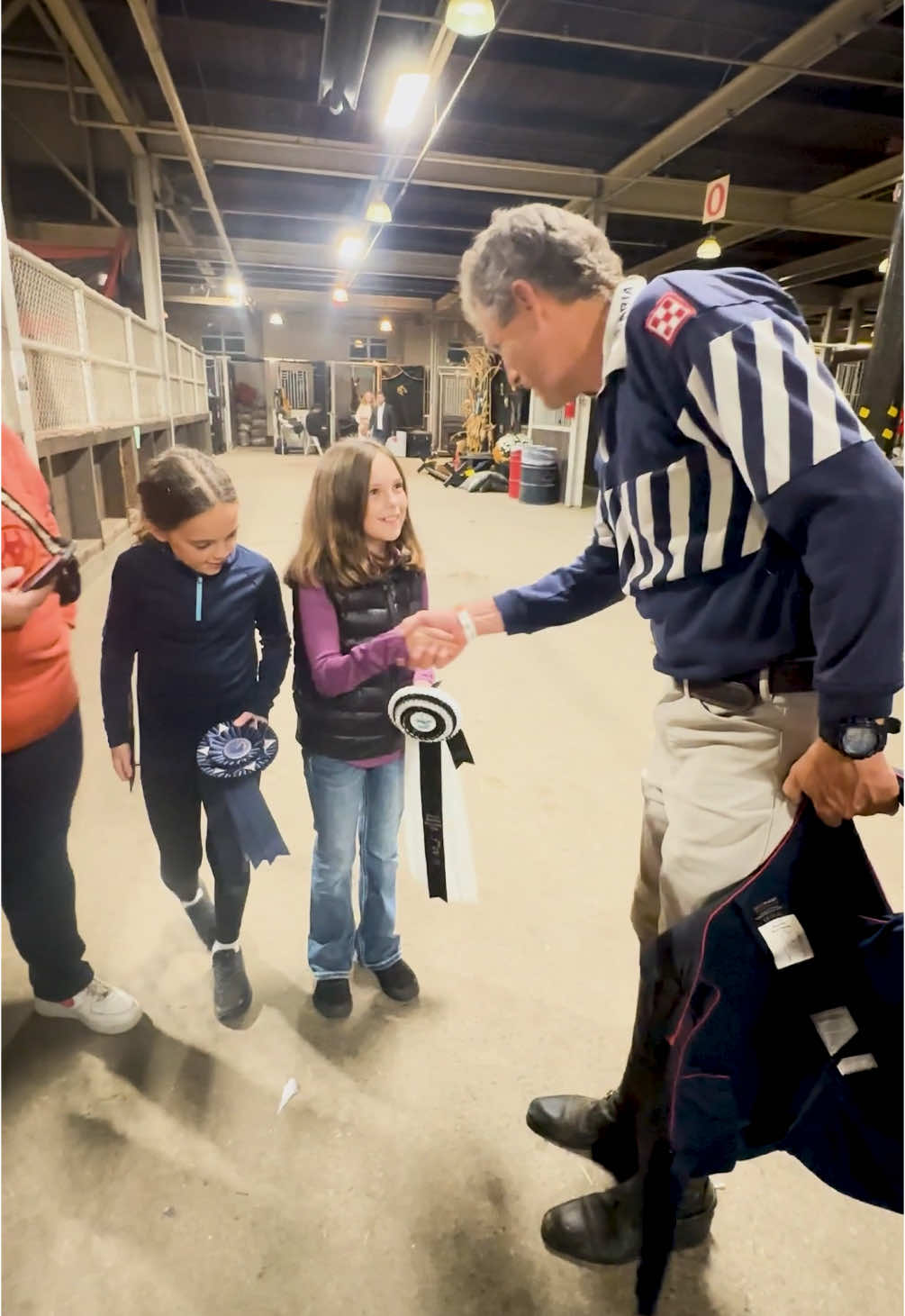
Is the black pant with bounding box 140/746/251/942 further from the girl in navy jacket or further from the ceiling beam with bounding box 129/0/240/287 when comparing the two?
the ceiling beam with bounding box 129/0/240/287

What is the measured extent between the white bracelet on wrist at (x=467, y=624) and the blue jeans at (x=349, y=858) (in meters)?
0.37

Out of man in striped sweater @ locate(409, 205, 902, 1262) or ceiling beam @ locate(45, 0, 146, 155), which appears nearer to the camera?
man in striped sweater @ locate(409, 205, 902, 1262)

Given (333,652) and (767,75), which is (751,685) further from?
(767,75)

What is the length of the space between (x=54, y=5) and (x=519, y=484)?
602cm

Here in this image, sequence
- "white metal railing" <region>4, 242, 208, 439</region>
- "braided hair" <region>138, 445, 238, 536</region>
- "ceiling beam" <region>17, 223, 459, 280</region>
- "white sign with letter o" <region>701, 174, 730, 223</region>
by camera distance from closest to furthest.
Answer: "braided hair" <region>138, 445, 238, 536</region>, "white metal railing" <region>4, 242, 208, 439</region>, "white sign with letter o" <region>701, 174, 730, 223</region>, "ceiling beam" <region>17, 223, 459, 280</region>

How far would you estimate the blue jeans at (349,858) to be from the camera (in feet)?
5.48

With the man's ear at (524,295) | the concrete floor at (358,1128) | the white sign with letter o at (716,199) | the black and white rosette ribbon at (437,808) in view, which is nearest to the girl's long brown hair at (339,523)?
the black and white rosette ribbon at (437,808)

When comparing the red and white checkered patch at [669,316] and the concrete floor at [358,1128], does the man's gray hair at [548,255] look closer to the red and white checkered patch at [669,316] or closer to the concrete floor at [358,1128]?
the red and white checkered patch at [669,316]

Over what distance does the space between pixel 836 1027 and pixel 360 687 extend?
1.01 m

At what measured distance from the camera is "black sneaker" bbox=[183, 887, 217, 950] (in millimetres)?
1828

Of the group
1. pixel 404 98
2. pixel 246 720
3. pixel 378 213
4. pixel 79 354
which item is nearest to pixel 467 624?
pixel 246 720

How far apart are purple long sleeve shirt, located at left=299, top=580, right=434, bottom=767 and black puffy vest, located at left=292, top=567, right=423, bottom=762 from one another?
2 centimetres

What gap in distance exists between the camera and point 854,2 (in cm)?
449

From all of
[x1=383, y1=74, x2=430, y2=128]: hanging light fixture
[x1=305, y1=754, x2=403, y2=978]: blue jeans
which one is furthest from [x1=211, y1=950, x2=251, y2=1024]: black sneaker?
[x1=383, y1=74, x2=430, y2=128]: hanging light fixture
